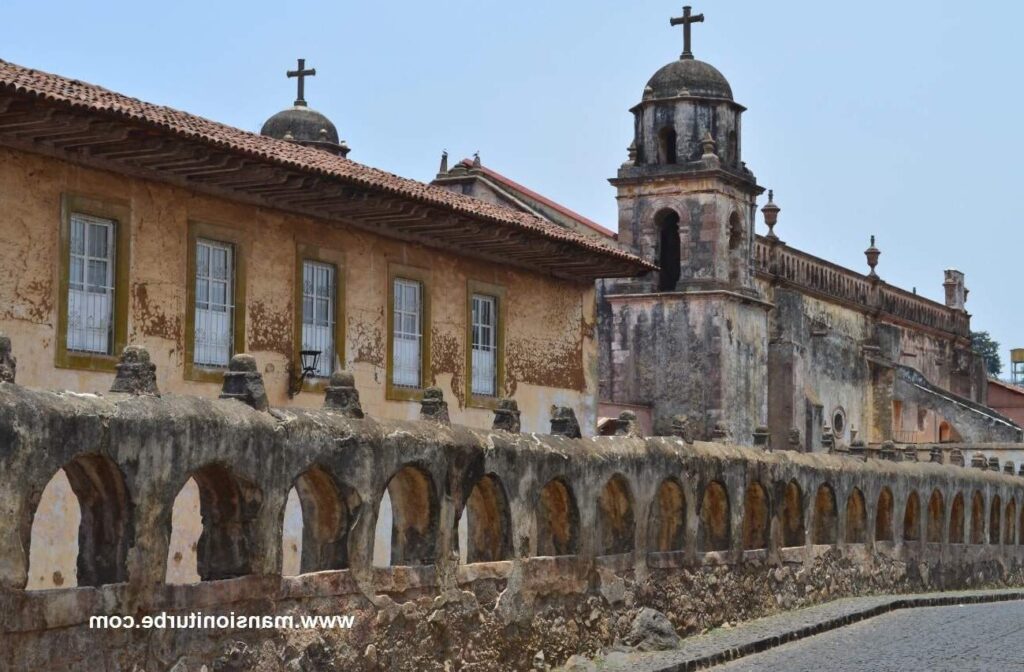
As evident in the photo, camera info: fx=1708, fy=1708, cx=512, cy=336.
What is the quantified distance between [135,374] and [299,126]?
75.0 ft

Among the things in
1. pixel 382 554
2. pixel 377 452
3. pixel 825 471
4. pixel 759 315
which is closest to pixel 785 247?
pixel 759 315

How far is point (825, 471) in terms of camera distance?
2106 cm

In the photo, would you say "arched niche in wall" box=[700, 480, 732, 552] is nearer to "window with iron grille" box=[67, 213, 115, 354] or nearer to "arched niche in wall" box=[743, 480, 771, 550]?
"arched niche in wall" box=[743, 480, 771, 550]

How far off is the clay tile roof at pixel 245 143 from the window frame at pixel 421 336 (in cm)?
97

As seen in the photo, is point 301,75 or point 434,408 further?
point 301,75

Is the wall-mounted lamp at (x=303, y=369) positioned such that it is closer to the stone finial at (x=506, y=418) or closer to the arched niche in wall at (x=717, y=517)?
the arched niche in wall at (x=717, y=517)

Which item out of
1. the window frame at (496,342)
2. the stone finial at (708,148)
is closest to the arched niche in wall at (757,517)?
the window frame at (496,342)

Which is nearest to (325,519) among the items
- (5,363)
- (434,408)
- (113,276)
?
(434,408)

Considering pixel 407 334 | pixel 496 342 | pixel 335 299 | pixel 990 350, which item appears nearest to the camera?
pixel 335 299

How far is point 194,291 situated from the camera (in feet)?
55.6

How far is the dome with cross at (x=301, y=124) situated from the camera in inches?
1238

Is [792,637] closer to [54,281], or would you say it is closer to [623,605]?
[623,605]

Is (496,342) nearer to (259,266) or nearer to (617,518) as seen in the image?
(259,266)

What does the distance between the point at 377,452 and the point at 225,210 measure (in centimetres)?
654
